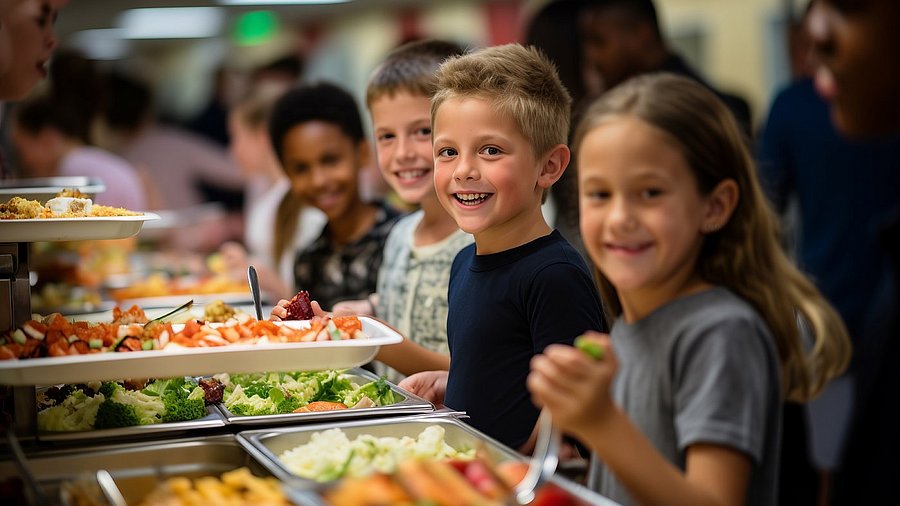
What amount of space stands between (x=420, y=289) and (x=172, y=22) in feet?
30.1

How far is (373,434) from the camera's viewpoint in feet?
6.36

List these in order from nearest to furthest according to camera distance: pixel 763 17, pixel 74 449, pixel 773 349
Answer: pixel 773 349 < pixel 74 449 < pixel 763 17

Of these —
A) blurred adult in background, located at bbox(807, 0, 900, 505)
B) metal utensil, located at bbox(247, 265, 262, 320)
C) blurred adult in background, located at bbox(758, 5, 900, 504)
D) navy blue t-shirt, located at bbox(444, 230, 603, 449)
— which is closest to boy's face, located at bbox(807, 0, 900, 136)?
blurred adult in background, located at bbox(807, 0, 900, 505)

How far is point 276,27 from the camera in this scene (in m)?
12.7

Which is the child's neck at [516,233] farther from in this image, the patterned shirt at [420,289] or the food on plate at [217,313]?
the food on plate at [217,313]

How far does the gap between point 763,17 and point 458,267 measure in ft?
22.0

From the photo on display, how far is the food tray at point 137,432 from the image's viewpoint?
1.91 metres

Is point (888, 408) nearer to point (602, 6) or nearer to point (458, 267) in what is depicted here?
point (458, 267)

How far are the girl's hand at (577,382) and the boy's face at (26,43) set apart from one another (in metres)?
1.70

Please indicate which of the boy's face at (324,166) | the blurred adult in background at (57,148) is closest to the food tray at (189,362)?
the boy's face at (324,166)

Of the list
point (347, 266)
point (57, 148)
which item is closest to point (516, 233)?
point (347, 266)

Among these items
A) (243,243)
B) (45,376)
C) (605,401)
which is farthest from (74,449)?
(243,243)

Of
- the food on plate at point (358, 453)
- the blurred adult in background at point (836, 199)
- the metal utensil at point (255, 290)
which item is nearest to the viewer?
the food on plate at point (358, 453)

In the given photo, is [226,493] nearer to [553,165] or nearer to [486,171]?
[486,171]
